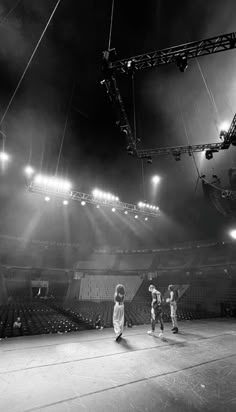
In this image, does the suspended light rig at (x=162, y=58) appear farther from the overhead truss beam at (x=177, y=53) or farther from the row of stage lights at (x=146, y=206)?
the row of stage lights at (x=146, y=206)

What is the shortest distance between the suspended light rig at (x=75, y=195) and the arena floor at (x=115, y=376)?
1095cm

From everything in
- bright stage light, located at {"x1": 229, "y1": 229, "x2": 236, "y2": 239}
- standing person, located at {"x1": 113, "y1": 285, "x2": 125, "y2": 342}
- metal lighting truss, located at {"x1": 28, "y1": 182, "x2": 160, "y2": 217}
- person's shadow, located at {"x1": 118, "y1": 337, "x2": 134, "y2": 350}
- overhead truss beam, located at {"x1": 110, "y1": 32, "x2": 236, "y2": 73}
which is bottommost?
person's shadow, located at {"x1": 118, "y1": 337, "x2": 134, "y2": 350}

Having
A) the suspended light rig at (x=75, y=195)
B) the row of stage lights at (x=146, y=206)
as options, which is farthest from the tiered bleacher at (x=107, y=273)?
the suspended light rig at (x=75, y=195)

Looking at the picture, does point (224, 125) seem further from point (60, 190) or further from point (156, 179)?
point (60, 190)

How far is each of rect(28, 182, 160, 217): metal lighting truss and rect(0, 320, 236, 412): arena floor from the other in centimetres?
1087

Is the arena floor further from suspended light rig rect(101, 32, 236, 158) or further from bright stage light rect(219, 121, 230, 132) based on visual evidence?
bright stage light rect(219, 121, 230, 132)

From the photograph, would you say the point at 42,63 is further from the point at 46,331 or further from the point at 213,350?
the point at 213,350

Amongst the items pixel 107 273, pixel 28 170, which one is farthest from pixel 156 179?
pixel 107 273

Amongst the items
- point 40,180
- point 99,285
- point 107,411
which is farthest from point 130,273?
point 107,411

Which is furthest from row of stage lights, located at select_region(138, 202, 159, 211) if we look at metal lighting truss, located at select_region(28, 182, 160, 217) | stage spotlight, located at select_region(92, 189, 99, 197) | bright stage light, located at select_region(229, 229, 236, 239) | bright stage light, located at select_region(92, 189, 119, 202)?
bright stage light, located at select_region(229, 229, 236, 239)

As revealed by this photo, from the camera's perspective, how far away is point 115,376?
3.50 meters

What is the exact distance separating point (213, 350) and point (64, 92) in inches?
484

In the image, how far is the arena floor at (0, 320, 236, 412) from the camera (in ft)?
8.76

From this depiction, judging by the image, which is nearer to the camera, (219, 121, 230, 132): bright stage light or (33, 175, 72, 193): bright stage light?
(219, 121, 230, 132): bright stage light
